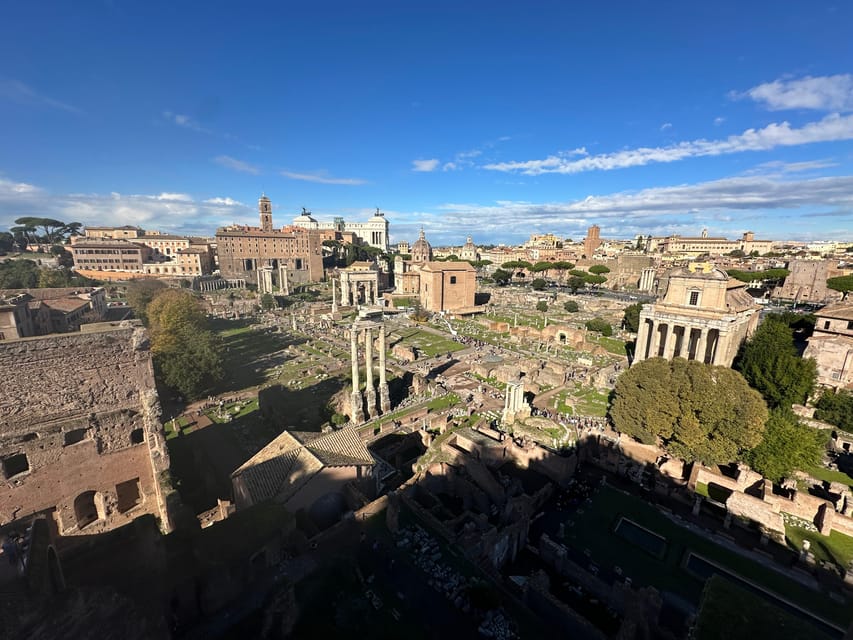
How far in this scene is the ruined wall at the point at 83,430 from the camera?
12383 millimetres

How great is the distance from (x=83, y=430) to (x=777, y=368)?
123 ft

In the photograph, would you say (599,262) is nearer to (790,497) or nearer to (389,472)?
(790,497)

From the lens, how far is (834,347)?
29.1 meters

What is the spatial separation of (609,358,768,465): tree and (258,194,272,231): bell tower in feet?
332

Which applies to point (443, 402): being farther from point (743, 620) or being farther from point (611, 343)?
point (611, 343)

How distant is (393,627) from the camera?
10.8 meters

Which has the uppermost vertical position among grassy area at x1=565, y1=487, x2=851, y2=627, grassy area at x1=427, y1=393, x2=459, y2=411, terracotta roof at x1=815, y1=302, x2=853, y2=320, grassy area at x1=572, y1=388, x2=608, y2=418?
terracotta roof at x1=815, y1=302, x2=853, y2=320

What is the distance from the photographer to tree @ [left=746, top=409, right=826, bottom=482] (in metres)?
18.9

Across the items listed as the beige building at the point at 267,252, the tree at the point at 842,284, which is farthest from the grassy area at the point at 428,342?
the tree at the point at 842,284

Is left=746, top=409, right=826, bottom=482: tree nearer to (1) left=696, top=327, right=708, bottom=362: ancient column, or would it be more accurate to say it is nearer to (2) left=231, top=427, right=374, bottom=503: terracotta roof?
(1) left=696, top=327, right=708, bottom=362: ancient column

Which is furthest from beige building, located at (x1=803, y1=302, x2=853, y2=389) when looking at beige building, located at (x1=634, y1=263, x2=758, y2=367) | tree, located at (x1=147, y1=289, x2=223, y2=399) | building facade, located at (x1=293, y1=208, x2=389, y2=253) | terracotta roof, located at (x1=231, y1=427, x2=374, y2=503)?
building facade, located at (x1=293, y1=208, x2=389, y2=253)

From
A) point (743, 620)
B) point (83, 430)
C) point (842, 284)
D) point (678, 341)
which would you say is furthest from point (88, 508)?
point (842, 284)

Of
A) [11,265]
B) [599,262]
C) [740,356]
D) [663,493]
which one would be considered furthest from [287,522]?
[599,262]

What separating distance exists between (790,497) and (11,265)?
9828cm
